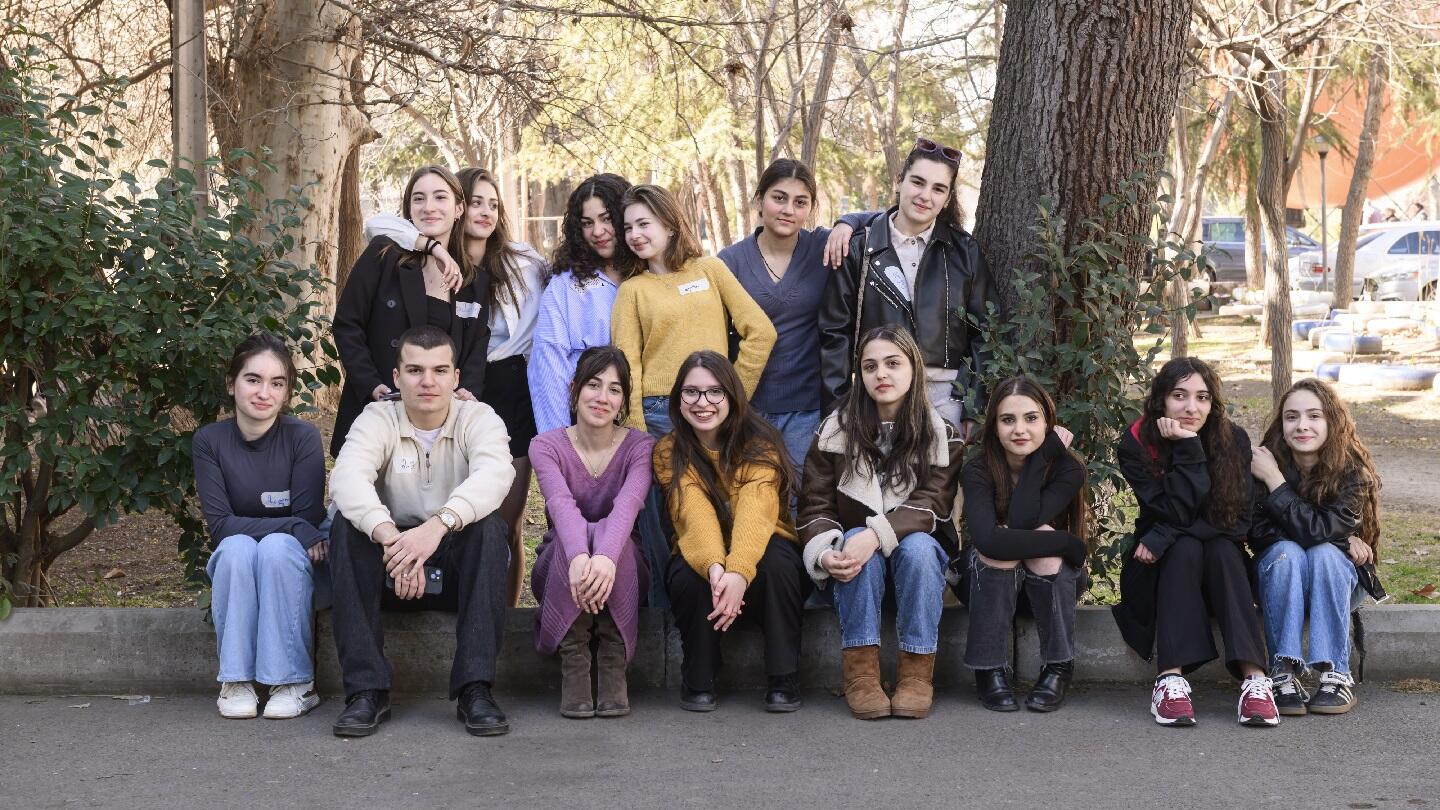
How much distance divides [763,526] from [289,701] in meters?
1.69

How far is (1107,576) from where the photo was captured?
18.4 feet

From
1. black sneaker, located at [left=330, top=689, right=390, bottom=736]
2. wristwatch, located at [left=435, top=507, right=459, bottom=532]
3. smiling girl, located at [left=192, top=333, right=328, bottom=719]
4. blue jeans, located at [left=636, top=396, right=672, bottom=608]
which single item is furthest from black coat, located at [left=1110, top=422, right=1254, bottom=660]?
smiling girl, located at [left=192, top=333, right=328, bottom=719]

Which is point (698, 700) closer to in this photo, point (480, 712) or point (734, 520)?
point (734, 520)

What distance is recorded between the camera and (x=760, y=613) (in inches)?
192

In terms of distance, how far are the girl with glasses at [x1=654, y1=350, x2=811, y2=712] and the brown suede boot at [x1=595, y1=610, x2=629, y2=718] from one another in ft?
0.72

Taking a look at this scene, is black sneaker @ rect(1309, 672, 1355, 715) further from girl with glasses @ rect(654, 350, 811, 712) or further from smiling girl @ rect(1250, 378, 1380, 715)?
girl with glasses @ rect(654, 350, 811, 712)

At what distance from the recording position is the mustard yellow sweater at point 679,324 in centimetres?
538

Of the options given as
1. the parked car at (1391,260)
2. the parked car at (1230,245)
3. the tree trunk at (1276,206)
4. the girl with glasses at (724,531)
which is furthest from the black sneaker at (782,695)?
the parked car at (1230,245)

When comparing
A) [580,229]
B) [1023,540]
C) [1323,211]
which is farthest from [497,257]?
[1323,211]

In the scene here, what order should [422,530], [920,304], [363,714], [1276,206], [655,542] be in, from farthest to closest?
[1276,206], [920,304], [655,542], [422,530], [363,714]

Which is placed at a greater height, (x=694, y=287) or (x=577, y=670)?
(x=694, y=287)

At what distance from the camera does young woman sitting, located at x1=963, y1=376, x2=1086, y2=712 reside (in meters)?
4.79

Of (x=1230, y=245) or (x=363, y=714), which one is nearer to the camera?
(x=363, y=714)

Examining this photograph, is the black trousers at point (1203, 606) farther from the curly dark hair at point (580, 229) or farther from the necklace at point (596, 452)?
the curly dark hair at point (580, 229)
